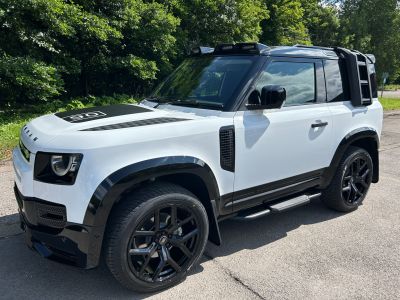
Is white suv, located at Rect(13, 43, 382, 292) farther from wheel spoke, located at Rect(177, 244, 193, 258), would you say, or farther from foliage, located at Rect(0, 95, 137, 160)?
foliage, located at Rect(0, 95, 137, 160)

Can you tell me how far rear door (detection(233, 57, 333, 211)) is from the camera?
3.37 meters

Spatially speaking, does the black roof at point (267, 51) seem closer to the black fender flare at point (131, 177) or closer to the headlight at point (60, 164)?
the black fender flare at point (131, 177)

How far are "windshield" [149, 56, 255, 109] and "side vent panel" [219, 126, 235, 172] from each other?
10.5 inches

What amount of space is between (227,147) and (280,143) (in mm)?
663

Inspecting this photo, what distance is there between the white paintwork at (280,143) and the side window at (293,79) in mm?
102

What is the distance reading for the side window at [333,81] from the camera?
13.6 ft

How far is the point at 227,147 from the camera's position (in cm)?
322

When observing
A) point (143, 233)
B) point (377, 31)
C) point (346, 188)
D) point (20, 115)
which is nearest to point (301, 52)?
point (346, 188)

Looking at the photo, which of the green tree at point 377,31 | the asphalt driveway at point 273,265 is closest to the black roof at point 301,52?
the asphalt driveway at point 273,265

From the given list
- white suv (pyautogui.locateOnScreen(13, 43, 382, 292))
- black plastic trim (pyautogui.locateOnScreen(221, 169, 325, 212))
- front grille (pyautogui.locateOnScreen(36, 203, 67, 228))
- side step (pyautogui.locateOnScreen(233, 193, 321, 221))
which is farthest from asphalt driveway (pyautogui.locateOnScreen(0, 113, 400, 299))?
front grille (pyautogui.locateOnScreen(36, 203, 67, 228))

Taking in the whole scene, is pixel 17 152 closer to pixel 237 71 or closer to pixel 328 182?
pixel 237 71

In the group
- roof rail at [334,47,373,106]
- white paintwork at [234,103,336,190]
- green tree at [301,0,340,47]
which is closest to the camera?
white paintwork at [234,103,336,190]

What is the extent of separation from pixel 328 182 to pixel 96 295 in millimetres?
2791

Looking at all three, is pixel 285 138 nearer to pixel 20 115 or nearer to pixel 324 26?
pixel 20 115
